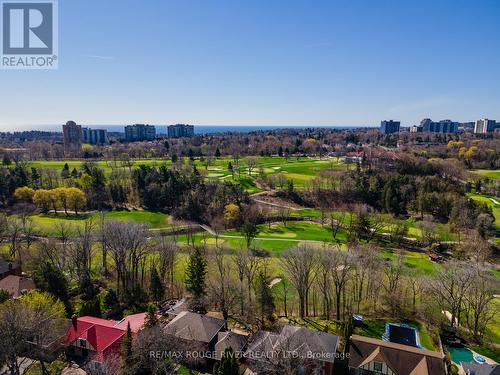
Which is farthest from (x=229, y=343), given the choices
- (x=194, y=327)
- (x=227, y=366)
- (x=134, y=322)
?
(x=134, y=322)

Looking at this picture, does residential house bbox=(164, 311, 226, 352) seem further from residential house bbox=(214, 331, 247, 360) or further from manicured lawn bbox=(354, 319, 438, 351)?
manicured lawn bbox=(354, 319, 438, 351)

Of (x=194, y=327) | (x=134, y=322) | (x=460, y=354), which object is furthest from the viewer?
(x=134, y=322)

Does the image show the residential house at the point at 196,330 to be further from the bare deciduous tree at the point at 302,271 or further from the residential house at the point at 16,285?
the residential house at the point at 16,285

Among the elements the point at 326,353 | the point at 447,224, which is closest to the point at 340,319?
the point at 326,353

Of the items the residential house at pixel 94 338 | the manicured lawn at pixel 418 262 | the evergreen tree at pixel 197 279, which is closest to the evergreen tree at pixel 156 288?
the evergreen tree at pixel 197 279

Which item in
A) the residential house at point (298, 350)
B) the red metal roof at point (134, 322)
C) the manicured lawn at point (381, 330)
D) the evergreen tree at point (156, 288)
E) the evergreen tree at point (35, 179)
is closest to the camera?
the residential house at point (298, 350)

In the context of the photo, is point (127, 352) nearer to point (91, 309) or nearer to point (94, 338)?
point (94, 338)

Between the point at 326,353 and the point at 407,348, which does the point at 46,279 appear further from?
the point at 407,348
